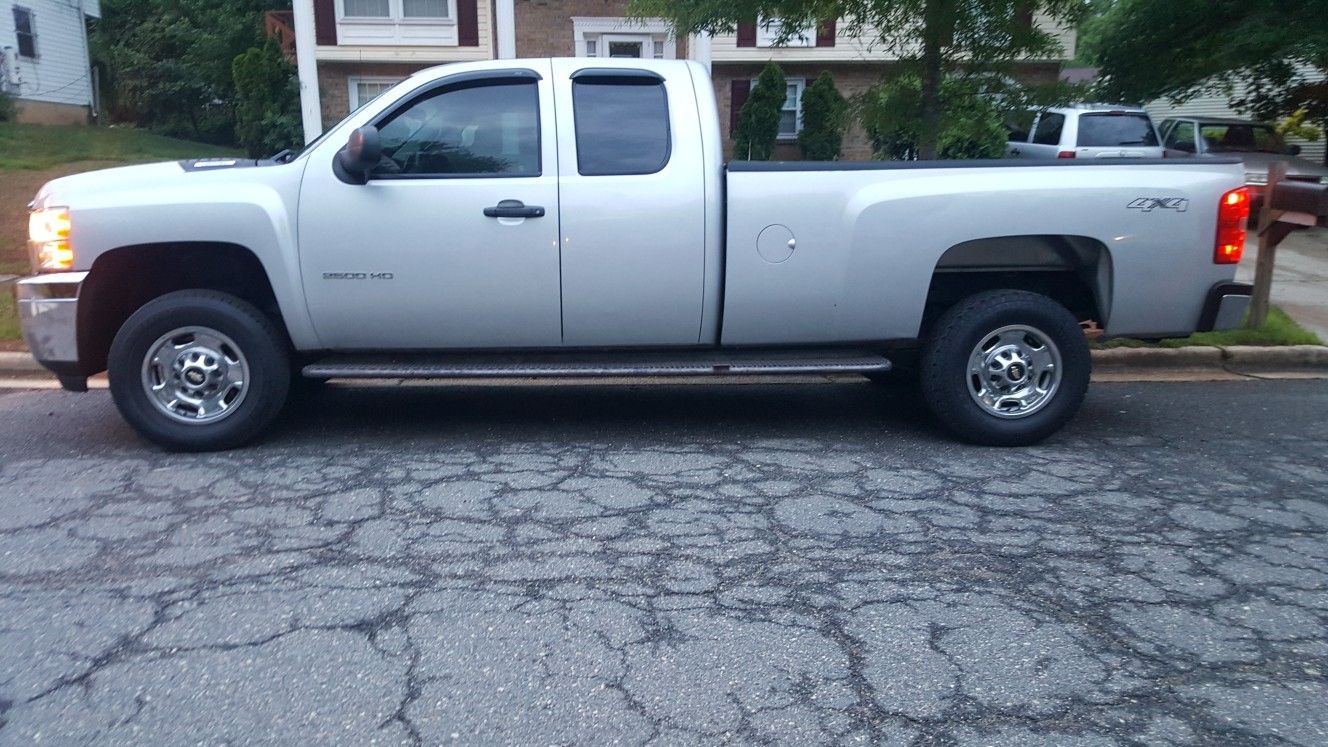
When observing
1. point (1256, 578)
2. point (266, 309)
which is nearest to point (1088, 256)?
point (1256, 578)

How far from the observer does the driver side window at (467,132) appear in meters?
5.85

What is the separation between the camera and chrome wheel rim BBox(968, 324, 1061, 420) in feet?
19.9

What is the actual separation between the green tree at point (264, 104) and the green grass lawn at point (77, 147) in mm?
1496

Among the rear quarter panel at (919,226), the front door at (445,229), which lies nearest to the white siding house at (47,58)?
the front door at (445,229)

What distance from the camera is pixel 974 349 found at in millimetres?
6027

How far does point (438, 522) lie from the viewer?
4973 millimetres

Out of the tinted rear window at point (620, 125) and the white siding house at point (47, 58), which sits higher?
the white siding house at point (47, 58)

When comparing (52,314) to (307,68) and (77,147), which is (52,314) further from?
(307,68)

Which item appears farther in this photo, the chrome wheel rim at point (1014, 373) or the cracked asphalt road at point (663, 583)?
the chrome wheel rim at point (1014, 373)

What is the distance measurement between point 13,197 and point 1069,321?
42.4ft

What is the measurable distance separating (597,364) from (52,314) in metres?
2.71

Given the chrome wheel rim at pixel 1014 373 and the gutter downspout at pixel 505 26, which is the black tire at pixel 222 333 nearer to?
the chrome wheel rim at pixel 1014 373

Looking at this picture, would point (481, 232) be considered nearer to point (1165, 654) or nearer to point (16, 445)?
point (16, 445)

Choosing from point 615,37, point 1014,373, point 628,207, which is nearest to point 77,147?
point 615,37
